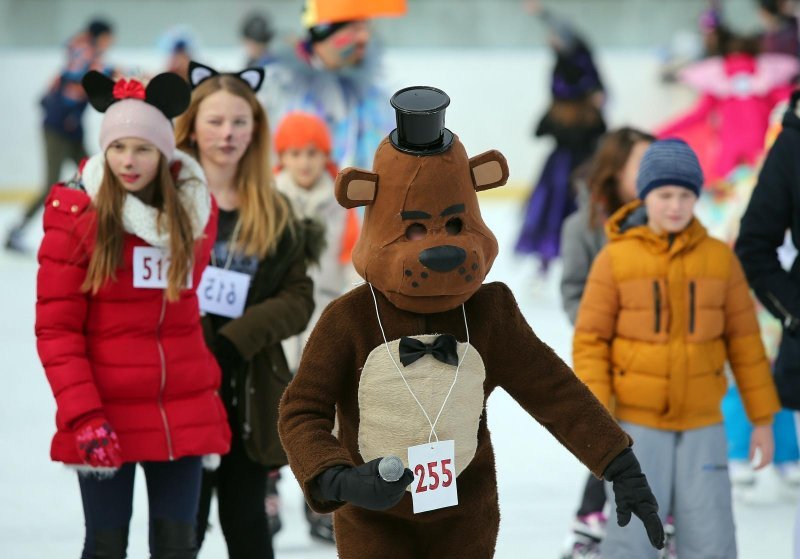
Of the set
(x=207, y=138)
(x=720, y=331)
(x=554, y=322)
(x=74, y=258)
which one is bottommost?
(x=554, y=322)

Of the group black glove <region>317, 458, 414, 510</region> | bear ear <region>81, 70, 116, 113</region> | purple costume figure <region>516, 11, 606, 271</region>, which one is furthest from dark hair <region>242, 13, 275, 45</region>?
black glove <region>317, 458, 414, 510</region>

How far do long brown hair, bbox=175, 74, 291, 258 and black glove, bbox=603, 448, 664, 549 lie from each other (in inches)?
54.8

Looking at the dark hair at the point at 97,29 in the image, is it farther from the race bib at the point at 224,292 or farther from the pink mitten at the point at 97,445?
the pink mitten at the point at 97,445

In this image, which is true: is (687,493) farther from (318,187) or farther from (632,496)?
(318,187)

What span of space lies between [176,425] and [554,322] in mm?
5670

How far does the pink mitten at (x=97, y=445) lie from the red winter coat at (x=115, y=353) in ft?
0.09

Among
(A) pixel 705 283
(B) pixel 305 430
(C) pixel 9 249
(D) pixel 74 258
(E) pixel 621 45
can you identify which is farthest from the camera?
(E) pixel 621 45

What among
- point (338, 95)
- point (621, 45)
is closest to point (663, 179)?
point (338, 95)

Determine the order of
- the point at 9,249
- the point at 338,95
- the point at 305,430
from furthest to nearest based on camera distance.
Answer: the point at 9,249 → the point at 338,95 → the point at 305,430

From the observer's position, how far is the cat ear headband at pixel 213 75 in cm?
380

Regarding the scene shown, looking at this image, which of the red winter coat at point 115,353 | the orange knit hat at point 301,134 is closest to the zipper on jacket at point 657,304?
the red winter coat at point 115,353

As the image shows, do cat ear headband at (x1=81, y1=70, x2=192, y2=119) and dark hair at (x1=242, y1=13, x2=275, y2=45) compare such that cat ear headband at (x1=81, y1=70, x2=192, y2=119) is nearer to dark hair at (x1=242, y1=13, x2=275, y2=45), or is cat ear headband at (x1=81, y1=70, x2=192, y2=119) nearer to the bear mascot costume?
the bear mascot costume

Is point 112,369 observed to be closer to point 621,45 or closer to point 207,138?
point 207,138

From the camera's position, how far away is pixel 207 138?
370 centimetres
